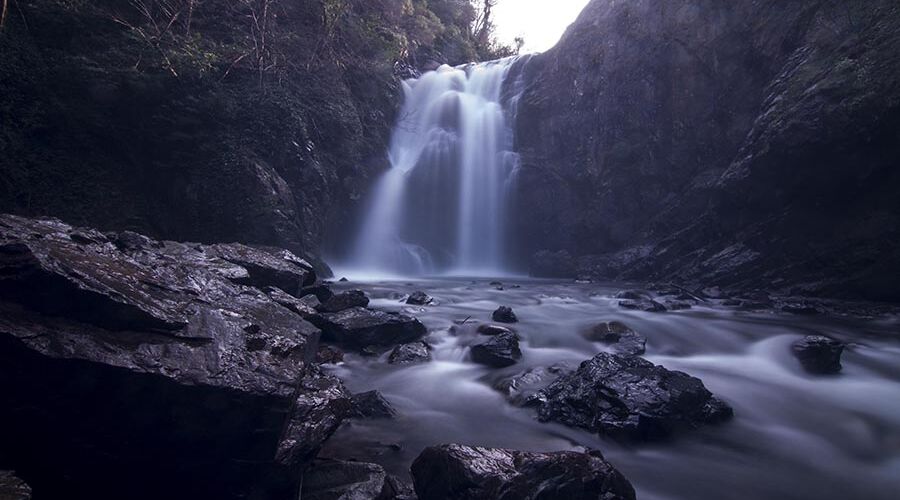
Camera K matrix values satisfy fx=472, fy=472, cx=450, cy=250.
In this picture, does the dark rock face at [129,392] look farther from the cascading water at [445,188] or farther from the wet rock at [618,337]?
the cascading water at [445,188]

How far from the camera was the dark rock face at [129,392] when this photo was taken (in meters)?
2.77

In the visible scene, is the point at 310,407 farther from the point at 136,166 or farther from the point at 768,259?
the point at 768,259

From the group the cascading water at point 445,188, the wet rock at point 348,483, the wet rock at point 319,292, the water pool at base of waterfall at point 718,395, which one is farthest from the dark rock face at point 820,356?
the cascading water at point 445,188

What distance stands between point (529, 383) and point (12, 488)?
4427 millimetres

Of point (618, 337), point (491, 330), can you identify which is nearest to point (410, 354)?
point (491, 330)

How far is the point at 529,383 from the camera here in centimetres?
548

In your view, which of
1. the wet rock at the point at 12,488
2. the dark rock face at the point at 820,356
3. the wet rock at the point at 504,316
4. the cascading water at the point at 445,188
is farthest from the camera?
the cascading water at the point at 445,188

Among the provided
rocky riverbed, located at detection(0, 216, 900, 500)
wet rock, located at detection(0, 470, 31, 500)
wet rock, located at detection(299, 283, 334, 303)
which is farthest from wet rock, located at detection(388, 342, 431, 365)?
wet rock, located at detection(0, 470, 31, 500)

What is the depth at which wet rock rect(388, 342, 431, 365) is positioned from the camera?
6250 millimetres

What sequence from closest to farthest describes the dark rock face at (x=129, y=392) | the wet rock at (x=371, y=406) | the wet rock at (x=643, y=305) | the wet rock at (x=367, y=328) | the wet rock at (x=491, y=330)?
the dark rock face at (x=129, y=392) < the wet rock at (x=371, y=406) < the wet rock at (x=367, y=328) < the wet rock at (x=491, y=330) < the wet rock at (x=643, y=305)

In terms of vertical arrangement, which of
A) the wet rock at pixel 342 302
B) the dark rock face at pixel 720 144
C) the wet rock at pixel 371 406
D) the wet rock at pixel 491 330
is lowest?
the wet rock at pixel 371 406

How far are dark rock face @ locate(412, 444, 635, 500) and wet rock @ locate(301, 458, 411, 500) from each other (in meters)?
0.20

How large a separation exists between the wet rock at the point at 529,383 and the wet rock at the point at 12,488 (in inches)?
155

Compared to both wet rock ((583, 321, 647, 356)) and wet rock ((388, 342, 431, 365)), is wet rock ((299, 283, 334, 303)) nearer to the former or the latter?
wet rock ((388, 342, 431, 365))
